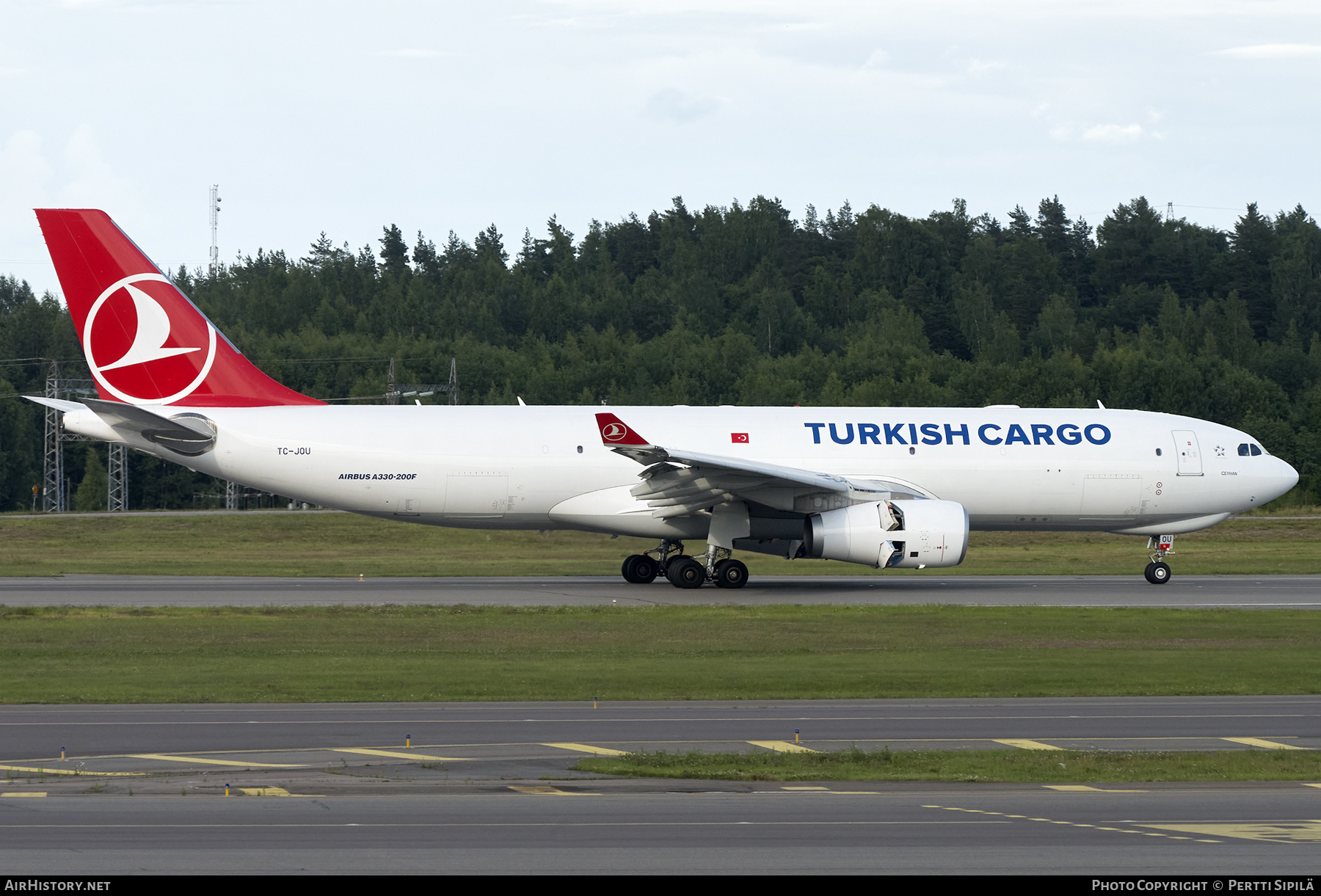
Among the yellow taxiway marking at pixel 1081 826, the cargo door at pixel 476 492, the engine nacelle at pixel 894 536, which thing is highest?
the cargo door at pixel 476 492

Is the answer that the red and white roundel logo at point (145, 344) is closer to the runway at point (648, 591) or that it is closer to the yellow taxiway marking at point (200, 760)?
the runway at point (648, 591)

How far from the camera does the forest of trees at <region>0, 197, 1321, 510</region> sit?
81.2 m

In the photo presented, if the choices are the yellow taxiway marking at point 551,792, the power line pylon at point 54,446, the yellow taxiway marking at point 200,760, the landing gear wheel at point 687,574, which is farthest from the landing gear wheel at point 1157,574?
the power line pylon at point 54,446

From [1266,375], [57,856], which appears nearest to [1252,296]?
[1266,375]

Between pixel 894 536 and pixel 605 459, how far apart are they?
20.2 ft

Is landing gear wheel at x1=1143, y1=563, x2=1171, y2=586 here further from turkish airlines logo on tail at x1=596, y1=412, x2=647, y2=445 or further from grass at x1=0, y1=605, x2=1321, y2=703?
turkish airlines logo on tail at x1=596, y1=412, x2=647, y2=445

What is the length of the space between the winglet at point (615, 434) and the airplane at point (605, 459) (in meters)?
0.43

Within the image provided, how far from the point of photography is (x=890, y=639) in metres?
21.6

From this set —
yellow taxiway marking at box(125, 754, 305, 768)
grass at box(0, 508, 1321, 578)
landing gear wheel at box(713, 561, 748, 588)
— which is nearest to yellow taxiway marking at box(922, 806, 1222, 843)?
yellow taxiway marking at box(125, 754, 305, 768)

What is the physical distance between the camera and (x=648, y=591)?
2877cm

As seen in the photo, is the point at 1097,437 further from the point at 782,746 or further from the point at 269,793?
the point at 269,793

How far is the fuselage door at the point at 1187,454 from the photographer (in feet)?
104

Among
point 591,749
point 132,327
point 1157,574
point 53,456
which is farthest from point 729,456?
point 53,456

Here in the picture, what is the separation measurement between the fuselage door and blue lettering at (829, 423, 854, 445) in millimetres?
7368
